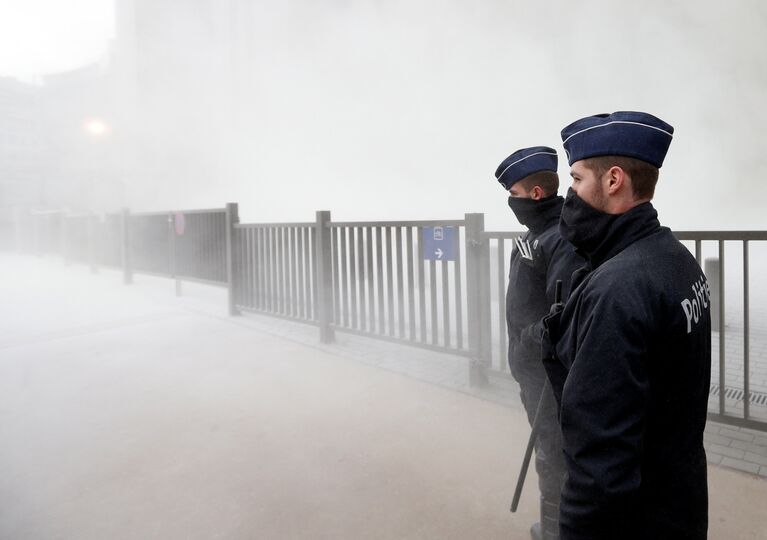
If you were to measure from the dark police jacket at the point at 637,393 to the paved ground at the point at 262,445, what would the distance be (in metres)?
1.03

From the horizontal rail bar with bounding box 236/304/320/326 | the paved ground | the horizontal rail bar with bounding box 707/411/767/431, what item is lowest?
the paved ground

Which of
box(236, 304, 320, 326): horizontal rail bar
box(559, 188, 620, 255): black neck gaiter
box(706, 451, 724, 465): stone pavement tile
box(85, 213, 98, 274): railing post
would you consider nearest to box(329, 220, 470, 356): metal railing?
box(236, 304, 320, 326): horizontal rail bar

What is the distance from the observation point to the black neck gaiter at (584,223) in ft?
3.24

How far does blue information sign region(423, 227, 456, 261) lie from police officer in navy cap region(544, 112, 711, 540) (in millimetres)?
2492

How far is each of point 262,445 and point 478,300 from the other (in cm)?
161

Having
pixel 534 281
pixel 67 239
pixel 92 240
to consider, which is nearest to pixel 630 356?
pixel 534 281

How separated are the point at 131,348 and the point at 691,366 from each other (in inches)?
181

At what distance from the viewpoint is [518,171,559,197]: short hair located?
1.69 m

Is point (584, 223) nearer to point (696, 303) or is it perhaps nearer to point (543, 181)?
point (696, 303)

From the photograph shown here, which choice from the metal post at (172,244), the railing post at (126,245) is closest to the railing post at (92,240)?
the railing post at (126,245)

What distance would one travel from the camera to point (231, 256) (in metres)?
5.75

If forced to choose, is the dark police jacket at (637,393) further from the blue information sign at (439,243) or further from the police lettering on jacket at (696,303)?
the blue information sign at (439,243)

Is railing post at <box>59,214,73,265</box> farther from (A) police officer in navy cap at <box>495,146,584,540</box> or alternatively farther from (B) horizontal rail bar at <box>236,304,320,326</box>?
(A) police officer in navy cap at <box>495,146,584,540</box>

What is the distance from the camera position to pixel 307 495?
2107 millimetres
